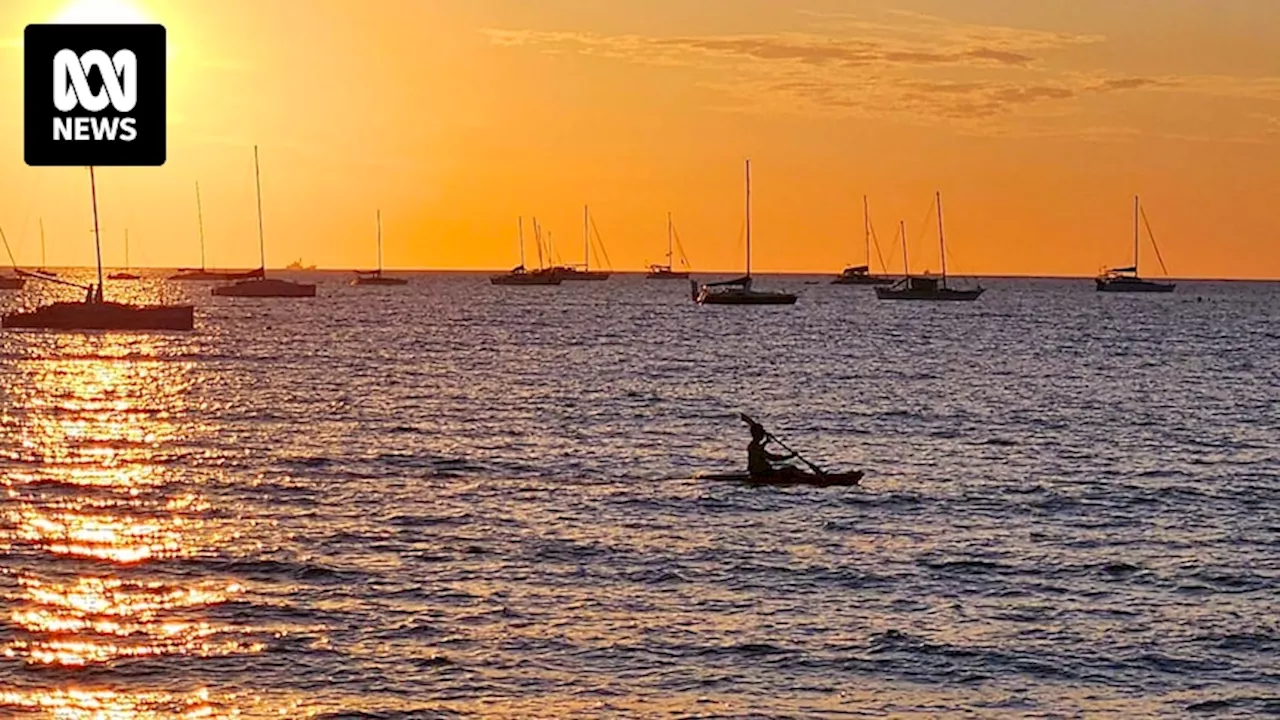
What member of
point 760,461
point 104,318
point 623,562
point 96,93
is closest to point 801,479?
→ point 760,461

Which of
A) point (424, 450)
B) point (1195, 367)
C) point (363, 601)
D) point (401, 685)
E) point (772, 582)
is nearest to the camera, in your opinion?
point (401, 685)

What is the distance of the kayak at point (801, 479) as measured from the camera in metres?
54.2

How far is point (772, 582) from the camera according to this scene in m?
39.3

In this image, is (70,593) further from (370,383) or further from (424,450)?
(370,383)

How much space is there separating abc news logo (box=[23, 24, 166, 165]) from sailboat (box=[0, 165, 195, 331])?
135952 mm

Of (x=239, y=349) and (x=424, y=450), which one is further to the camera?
(x=239, y=349)

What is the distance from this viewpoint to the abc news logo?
57.7 ft

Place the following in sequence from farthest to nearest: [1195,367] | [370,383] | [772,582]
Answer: [1195,367] → [370,383] → [772,582]

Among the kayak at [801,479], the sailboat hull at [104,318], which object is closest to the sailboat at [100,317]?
the sailboat hull at [104,318]

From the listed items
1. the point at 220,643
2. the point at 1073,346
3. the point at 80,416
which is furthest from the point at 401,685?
the point at 1073,346

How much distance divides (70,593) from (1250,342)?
15914 cm

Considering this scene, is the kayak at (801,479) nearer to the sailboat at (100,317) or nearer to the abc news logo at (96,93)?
the abc news logo at (96,93)

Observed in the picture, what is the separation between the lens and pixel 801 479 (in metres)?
54.2

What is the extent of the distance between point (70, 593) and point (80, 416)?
47673mm
